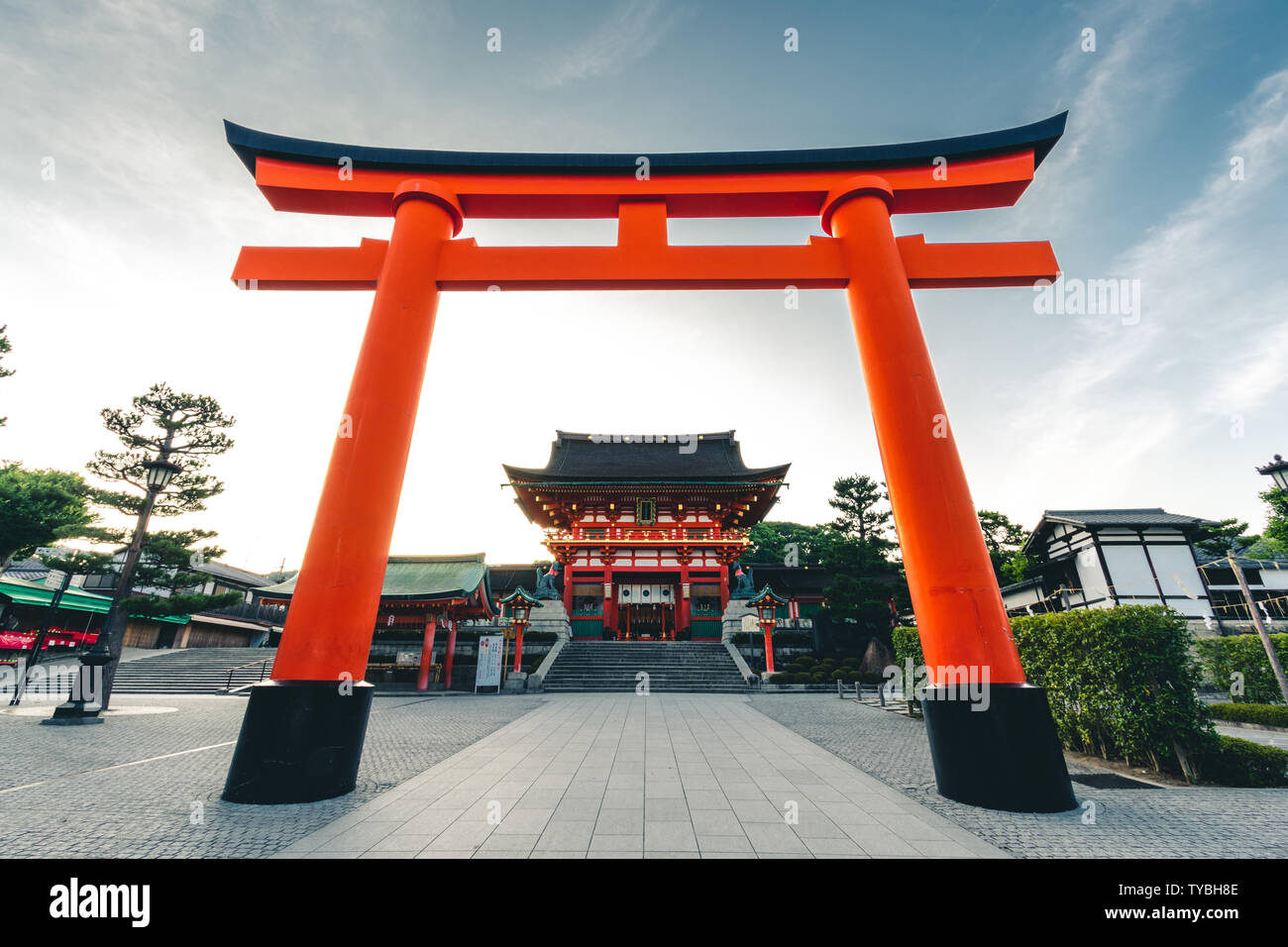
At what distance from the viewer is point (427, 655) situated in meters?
15.2

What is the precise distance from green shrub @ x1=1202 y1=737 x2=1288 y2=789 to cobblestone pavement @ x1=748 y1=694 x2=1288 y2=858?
201mm

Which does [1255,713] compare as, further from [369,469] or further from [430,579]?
[430,579]

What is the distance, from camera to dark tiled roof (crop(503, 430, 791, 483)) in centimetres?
2198

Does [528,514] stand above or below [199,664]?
above

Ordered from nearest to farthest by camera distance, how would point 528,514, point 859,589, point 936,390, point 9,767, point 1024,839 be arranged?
point 1024,839 < point 936,390 < point 9,767 < point 859,589 < point 528,514

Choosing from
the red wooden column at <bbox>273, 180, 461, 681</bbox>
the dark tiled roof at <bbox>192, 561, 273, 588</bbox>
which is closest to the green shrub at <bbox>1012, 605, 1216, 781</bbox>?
the red wooden column at <bbox>273, 180, 461, 681</bbox>

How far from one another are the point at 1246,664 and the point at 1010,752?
45.3ft

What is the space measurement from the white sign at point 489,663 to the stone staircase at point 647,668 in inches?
61.8

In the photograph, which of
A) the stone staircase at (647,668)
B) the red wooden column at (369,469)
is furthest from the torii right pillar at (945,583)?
the stone staircase at (647,668)
